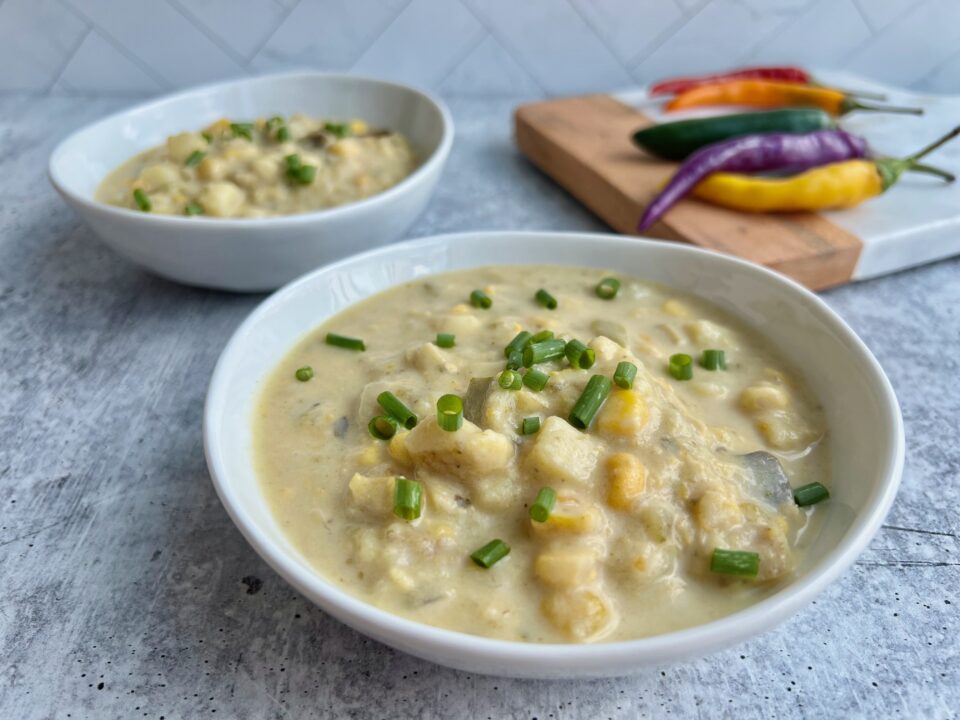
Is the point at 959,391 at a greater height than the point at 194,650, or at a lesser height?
greater

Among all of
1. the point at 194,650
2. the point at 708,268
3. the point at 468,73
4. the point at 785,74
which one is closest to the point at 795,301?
the point at 708,268

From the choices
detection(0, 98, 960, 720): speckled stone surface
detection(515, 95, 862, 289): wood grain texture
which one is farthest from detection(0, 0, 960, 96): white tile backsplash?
detection(0, 98, 960, 720): speckled stone surface

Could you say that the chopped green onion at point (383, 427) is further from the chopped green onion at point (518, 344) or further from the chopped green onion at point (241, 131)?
the chopped green onion at point (241, 131)

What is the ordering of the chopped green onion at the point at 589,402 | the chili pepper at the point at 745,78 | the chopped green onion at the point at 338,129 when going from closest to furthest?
the chopped green onion at the point at 589,402, the chopped green onion at the point at 338,129, the chili pepper at the point at 745,78

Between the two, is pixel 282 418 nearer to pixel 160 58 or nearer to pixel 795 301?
pixel 795 301

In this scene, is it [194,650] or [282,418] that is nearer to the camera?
[194,650]

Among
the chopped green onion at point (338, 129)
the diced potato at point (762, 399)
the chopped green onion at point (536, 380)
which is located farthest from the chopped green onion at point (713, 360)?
the chopped green onion at point (338, 129)

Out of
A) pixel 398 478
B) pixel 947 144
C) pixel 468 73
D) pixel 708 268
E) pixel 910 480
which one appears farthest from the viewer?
pixel 468 73
